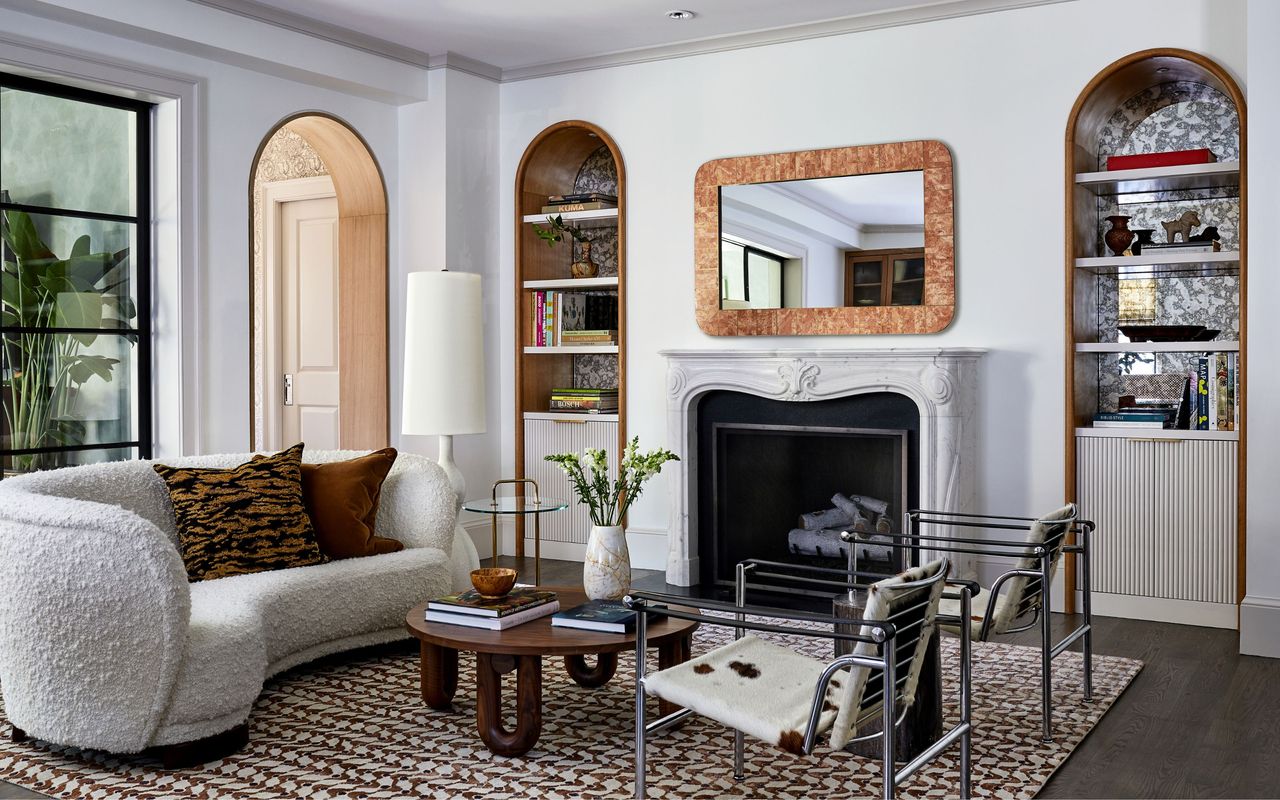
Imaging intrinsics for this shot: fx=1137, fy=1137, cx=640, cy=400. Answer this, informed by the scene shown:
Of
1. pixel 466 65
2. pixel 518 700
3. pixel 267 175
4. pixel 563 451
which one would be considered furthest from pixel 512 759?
pixel 267 175

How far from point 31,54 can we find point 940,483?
4143 millimetres

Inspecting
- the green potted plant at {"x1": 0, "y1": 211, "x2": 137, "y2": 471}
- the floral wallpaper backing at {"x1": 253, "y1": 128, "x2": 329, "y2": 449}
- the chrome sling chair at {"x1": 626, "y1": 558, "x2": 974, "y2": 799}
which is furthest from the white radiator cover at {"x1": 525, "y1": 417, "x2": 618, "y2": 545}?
the chrome sling chair at {"x1": 626, "y1": 558, "x2": 974, "y2": 799}

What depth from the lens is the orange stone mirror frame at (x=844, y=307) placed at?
17.3 feet

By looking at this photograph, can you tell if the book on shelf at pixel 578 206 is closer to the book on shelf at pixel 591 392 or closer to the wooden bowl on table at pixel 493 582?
the book on shelf at pixel 591 392

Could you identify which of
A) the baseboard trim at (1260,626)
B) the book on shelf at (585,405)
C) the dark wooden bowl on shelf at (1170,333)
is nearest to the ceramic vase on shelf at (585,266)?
the book on shelf at (585,405)

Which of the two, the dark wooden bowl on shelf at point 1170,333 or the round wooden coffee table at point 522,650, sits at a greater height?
the dark wooden bowl on shelf at point 1170,333

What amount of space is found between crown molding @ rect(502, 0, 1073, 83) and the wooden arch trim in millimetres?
433

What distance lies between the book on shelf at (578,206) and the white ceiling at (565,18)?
807 mm

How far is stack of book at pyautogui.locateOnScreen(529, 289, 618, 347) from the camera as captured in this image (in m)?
6.37

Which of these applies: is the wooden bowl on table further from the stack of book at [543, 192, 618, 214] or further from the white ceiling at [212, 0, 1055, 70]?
the stack of book at [543, 192, 618, 214]

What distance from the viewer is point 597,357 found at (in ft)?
21.9

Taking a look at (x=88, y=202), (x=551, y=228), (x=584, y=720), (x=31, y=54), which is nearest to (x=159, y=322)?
(x=88, y=202)

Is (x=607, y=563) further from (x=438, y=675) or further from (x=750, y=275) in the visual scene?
(x=750, y=275)

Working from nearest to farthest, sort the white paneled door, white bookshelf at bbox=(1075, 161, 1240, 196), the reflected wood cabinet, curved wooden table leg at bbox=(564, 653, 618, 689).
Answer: curved wooden table leg at bbox=(564, 653, 618, 689) < white bookshelf at bbox=(1075, 161, 1240, 196) < the reflected wood cabinet < the white paneled door
